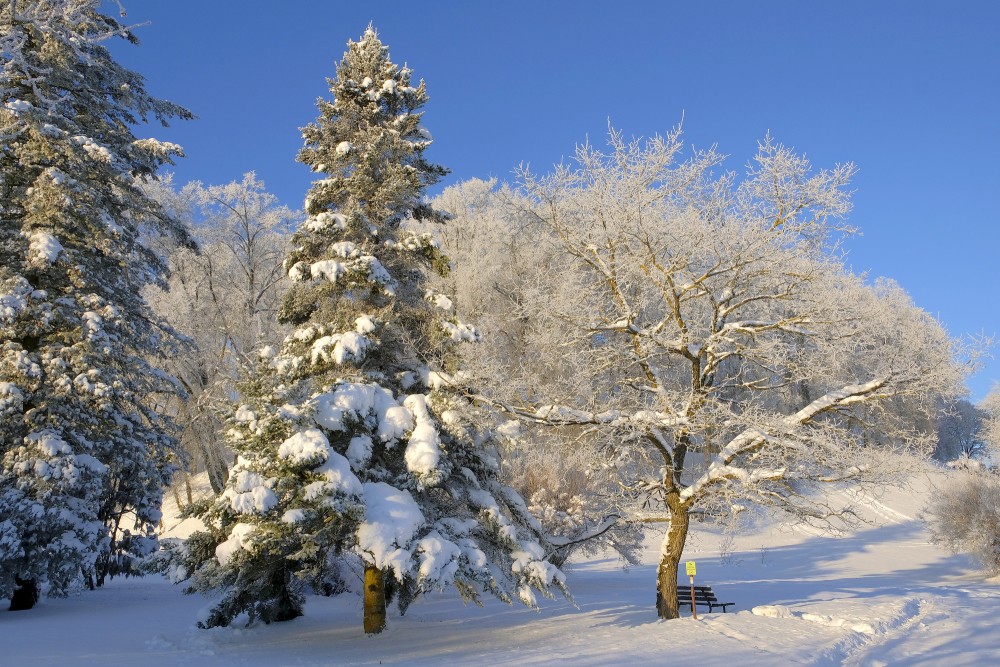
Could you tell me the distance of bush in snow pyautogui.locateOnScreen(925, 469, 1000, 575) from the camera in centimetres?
2461

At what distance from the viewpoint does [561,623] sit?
1306cm

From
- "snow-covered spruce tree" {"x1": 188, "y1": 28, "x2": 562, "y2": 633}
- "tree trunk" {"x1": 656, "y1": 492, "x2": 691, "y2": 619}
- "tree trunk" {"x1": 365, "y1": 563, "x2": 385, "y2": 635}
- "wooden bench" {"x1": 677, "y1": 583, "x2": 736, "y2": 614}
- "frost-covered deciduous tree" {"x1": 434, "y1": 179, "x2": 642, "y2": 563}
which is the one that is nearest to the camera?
"snow-covered spruce tree" {"x1": 188, "y1": 28, "x2": 562, "y2": 633}

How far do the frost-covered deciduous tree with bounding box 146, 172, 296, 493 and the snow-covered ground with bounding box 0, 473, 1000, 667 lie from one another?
25.9ft

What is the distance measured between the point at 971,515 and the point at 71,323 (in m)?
28.6

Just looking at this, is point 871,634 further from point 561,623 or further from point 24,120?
point 24,120

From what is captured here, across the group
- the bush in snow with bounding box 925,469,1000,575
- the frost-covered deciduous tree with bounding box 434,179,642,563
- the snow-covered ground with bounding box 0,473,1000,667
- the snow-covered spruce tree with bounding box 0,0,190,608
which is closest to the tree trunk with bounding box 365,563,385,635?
the snow-covered ground with bounding box 0,473,1000,667

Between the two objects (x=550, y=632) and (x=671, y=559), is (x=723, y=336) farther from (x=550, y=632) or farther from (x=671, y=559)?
(x=550, y=632)

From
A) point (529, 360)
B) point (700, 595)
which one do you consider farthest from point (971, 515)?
point (529, 360)

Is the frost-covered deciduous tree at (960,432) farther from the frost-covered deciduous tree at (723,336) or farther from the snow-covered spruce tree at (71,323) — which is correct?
the snow-covered spruce tree at (71,323)

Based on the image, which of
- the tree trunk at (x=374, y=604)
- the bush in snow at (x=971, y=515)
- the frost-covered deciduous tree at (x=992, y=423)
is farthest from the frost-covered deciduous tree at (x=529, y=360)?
the frost-covered deciduous tree at (x=992, y=423)

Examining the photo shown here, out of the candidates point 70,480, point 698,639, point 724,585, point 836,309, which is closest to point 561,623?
point 698,639

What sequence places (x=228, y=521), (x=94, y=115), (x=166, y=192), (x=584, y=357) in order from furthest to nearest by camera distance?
1. (x=166, y=192)
2. (x=94, y=115)
3. (x=584, y=357)
4. (x=228, y=521)

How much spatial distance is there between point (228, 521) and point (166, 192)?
18615 mm

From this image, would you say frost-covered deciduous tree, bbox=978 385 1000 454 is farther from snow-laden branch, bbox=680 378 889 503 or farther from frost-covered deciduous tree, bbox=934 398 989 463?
snow-laden branch, bbox=680 378 889 503
